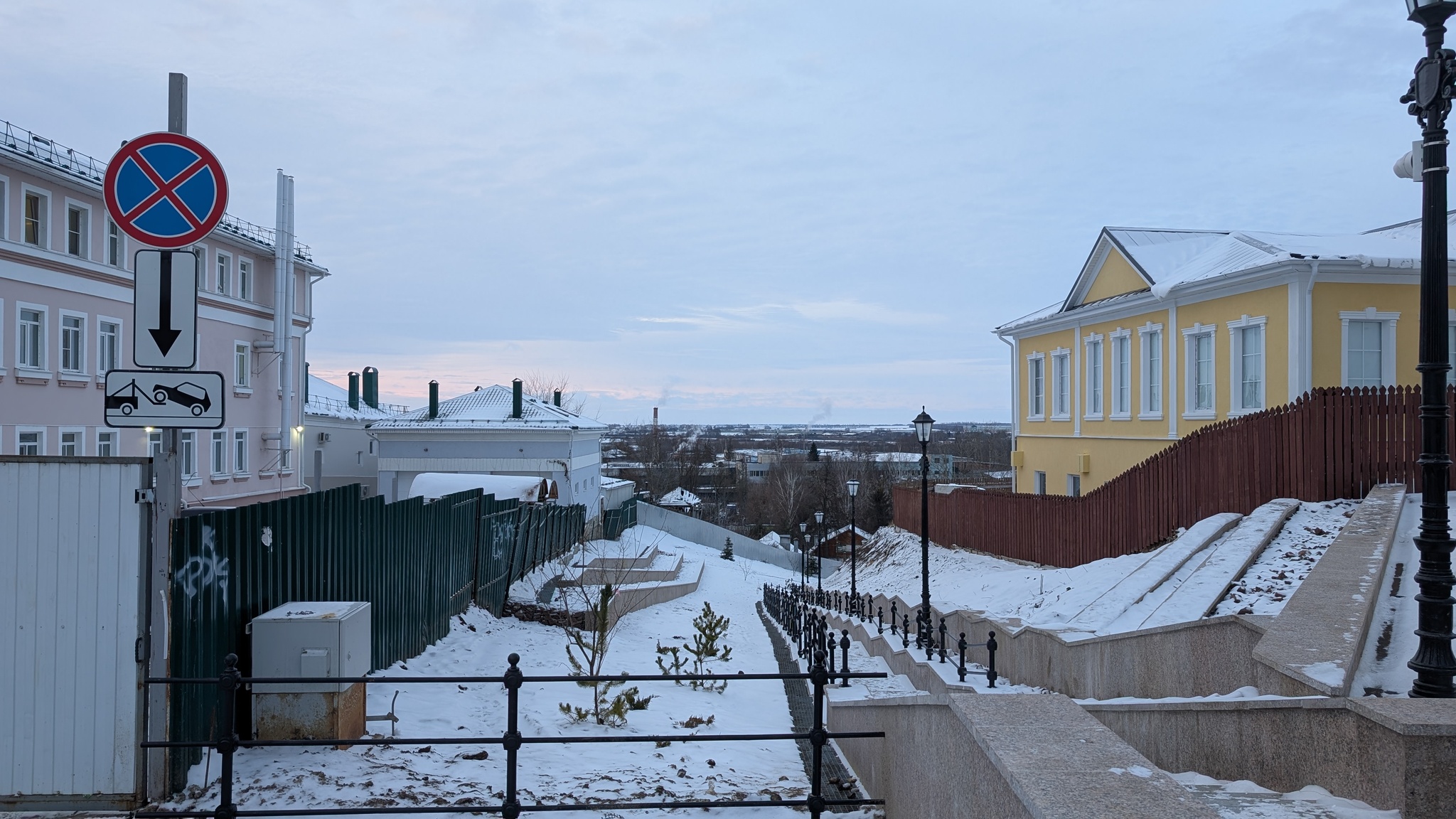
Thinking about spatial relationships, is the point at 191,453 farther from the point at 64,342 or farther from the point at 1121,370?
the point at 1121,370

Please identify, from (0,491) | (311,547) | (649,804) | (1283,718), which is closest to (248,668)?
(311,547)

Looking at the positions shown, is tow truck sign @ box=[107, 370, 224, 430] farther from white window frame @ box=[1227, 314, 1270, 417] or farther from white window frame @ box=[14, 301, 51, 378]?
white window frame @ box=[14, 301, 51, 378]

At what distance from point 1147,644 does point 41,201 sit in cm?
3274

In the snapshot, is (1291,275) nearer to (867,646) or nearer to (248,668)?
(867,646)

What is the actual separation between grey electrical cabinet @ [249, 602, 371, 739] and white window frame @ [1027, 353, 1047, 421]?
24.3 m

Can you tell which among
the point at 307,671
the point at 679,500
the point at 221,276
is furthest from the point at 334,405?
the point at 307,671

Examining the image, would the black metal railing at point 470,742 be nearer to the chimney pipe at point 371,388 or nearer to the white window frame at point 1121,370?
the white window frame at point 1121,370

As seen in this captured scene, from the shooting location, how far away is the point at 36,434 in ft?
92.4

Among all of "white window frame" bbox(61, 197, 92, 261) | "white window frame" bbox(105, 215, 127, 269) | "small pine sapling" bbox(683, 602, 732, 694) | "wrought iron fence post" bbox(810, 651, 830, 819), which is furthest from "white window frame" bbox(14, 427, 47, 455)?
"wrought iron fence post" bbox(810, 651, 830, 819)

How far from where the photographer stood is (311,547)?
27.9 ft

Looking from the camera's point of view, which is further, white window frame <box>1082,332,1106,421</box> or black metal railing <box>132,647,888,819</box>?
white window frame <box>1082,332,1106,421</box>

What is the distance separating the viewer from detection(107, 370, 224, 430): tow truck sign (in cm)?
518

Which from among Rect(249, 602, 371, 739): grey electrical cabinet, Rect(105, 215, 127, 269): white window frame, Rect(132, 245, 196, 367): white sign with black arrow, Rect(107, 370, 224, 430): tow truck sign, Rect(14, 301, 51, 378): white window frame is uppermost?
Rect(105, 215, 127, 269): white window frame

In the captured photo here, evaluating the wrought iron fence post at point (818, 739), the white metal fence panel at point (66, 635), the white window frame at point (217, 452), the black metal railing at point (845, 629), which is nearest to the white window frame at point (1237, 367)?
the black metal railing at point (845, 629)
